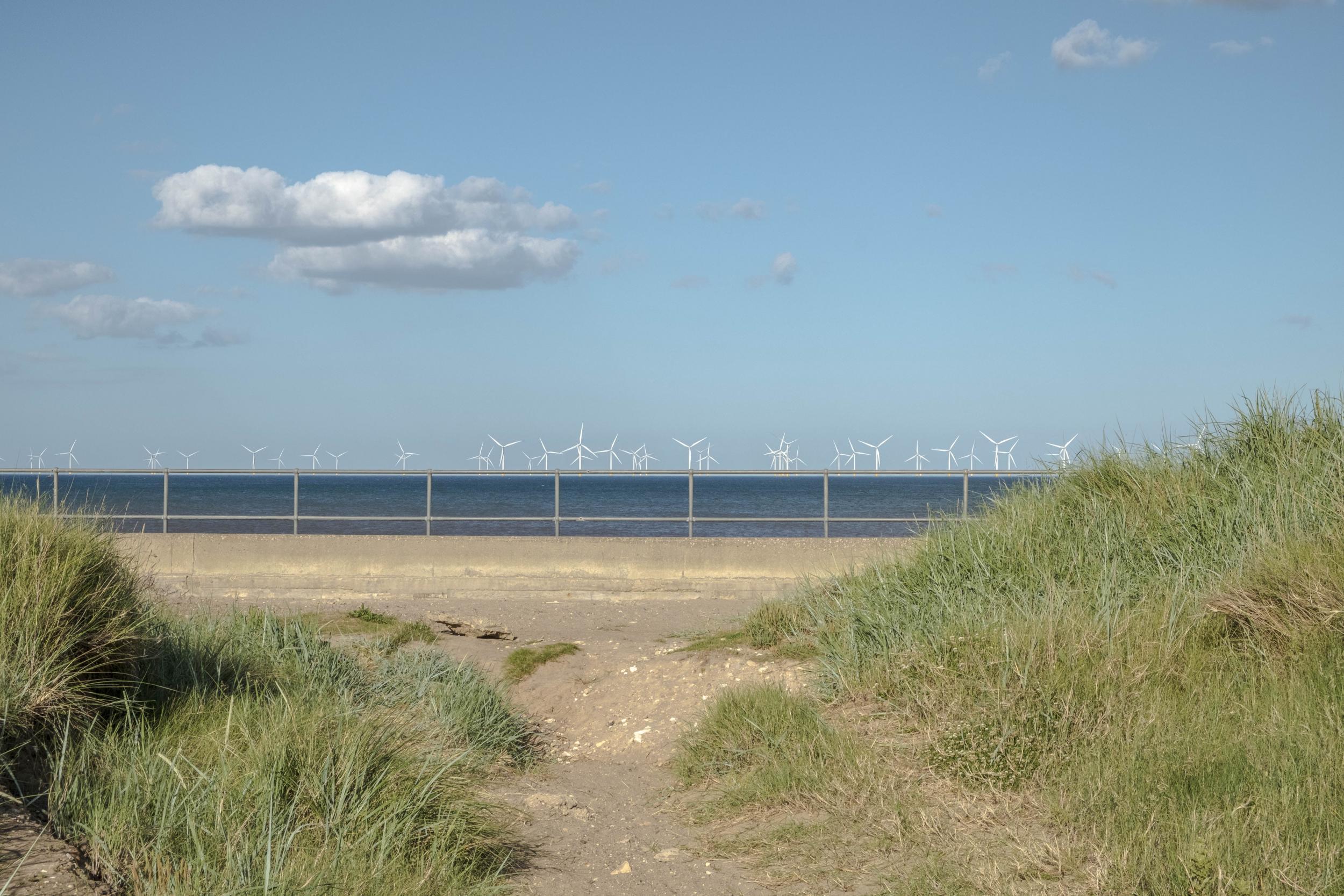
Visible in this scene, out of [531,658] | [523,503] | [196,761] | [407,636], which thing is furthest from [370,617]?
[523,503]

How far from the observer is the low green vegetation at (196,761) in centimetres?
425

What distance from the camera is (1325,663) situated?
5859mm

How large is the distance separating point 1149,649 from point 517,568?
1073 cm

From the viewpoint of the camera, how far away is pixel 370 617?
11328 mm

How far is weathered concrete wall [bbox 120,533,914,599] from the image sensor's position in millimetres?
15586

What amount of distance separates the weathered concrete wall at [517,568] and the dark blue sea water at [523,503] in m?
0.98

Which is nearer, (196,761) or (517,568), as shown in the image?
(196,761)

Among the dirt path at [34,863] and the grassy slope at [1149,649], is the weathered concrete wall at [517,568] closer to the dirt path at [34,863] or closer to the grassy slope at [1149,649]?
the grassy slope at [1149,649]

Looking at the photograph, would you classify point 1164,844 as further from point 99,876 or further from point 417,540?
point 417,540

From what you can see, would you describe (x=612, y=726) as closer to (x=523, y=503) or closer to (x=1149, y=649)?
(x=1149, y=649)

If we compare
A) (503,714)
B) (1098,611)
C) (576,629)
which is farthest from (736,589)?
(1098,611)

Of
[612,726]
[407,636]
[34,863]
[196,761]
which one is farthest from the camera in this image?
[407,636]

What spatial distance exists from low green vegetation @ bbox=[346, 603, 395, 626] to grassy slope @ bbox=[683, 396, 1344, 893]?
399 centimetres

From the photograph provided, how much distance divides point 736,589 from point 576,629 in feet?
10.8
